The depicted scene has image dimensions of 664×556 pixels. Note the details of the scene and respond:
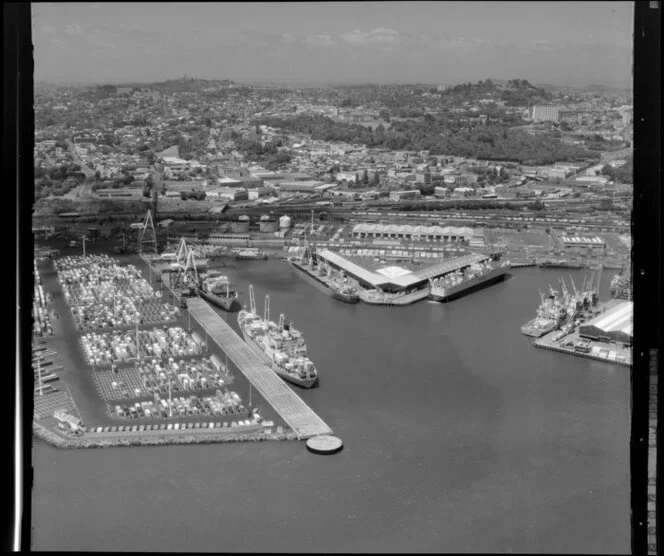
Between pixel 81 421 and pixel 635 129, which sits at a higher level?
pixel 635 129

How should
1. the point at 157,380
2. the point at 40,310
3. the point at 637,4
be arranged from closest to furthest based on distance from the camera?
the point at 637,4 → the point at 157,380 → the point at 40,310

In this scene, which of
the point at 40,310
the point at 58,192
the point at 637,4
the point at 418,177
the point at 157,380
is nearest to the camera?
the point at 637,4

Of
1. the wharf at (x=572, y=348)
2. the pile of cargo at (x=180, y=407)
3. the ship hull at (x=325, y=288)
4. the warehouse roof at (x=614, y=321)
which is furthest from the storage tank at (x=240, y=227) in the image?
the pile of cargo at (x=180, y=407)

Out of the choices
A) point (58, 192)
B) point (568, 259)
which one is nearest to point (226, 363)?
point (58, 192)

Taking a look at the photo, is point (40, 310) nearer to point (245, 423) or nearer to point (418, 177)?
point (245, 423)

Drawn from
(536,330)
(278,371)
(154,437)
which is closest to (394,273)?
(536,330)

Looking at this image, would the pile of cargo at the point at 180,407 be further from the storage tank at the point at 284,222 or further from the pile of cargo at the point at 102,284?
the storage tank at the point at 284,222
